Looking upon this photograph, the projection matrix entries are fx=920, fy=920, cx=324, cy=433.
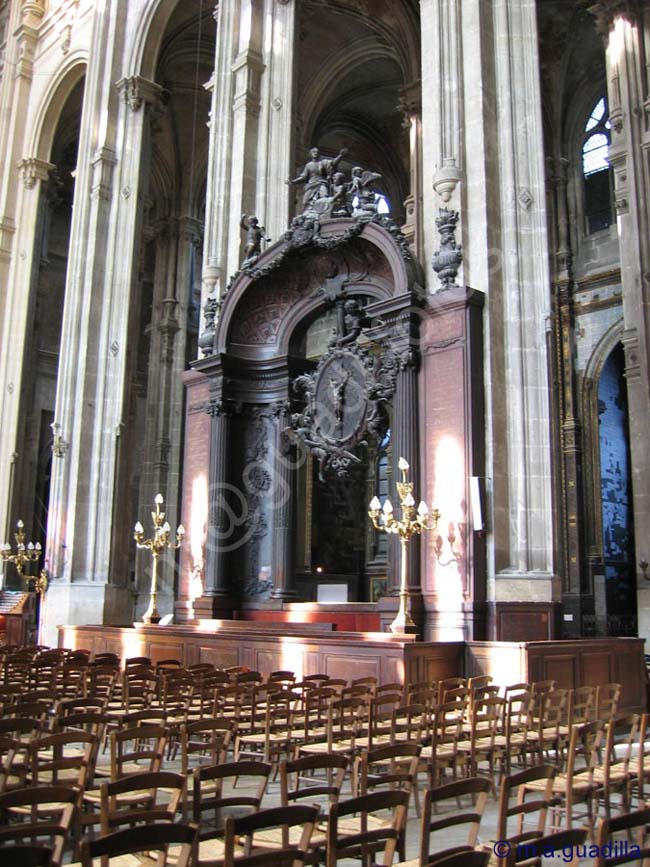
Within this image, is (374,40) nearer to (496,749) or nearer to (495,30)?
(495,30)

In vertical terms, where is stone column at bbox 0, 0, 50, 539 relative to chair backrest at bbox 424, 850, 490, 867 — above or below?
above

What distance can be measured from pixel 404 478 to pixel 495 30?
7.91m

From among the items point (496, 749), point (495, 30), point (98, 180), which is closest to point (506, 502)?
point (496, 749)

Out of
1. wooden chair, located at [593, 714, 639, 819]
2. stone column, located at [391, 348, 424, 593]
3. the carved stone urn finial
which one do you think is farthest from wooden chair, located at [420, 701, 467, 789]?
the carved stone urn finial

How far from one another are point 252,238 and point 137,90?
30.9ft

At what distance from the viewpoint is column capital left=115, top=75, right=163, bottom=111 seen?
24.7 meters

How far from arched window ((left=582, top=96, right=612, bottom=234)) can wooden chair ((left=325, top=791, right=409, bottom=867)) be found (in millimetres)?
25143

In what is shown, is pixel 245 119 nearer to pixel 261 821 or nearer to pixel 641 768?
pixel 641 768

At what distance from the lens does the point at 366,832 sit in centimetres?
376

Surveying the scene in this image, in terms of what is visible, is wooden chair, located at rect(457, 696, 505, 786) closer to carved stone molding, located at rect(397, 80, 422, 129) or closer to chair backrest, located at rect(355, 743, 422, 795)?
chair backrest, located at rect(355, 743, 422, 795)

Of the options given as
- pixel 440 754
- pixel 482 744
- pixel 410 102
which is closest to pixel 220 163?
pixel 410 102

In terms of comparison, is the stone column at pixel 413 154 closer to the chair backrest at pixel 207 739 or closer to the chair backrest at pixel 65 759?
the chair backrest at pixel 207 739

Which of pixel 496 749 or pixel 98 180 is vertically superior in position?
pixel 98 180

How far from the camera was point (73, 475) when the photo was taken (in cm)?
2264
